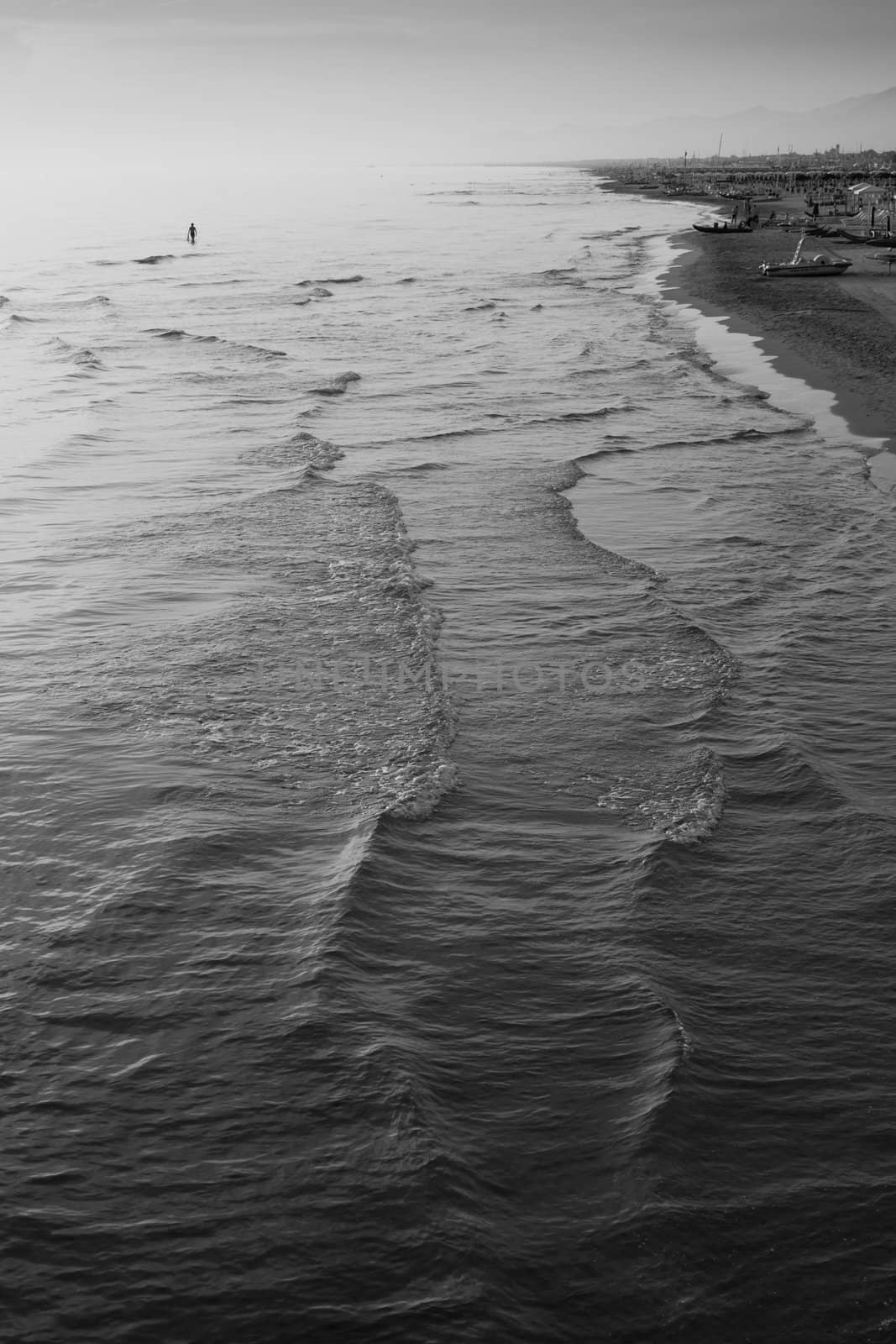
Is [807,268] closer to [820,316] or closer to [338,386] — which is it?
[820,316]

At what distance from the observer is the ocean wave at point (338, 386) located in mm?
35062

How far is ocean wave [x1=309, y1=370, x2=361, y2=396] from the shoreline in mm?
13158

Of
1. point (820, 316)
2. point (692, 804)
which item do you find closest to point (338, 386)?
point (820, 316)

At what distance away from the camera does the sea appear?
23.2ft

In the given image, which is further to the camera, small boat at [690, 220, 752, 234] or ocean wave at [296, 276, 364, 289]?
small boat at [690, 220, 752, 234]

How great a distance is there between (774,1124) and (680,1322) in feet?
5.59

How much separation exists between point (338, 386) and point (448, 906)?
28.0 metres

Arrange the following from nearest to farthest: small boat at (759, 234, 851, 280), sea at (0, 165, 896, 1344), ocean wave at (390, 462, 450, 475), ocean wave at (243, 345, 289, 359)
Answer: sea at (0, 165, 896, 1344) → ocean wave at (390, 462, 450, 475) → ocean wave at (243, 345, 289, 359) → small boat at (759, 234, 851, 280)

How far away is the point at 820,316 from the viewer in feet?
149

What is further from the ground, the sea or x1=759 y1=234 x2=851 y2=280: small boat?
x1=759 y1=234 x2=851 y2=280: small boat

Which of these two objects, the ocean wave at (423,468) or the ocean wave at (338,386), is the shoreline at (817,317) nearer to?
the ocean wave at (423,468)

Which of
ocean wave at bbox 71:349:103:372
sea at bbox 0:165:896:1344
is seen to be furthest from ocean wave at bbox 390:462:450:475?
ocean wave at bbox 71:349:103:372

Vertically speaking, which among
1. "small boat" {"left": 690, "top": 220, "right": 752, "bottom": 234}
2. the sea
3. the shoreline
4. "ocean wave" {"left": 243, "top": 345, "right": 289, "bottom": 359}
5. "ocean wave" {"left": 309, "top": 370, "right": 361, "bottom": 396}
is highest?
"small boat" {"left": 690, "top": 220, "right": 752, "bottom": 234}

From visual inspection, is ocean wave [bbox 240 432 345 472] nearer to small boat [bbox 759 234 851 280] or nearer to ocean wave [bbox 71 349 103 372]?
ocean wave [bbox 71 349 103 372]
